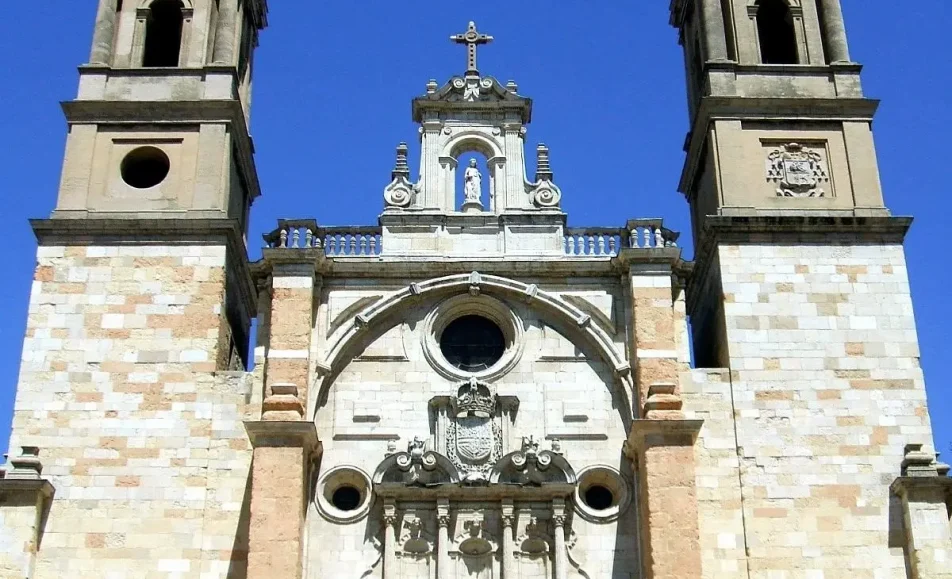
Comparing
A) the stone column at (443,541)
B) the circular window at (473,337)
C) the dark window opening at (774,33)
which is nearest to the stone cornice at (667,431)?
the circular window at (473,337)

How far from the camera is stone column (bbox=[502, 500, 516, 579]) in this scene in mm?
21734

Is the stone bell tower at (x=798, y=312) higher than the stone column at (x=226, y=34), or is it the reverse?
the stone column at (x=226, y=34)

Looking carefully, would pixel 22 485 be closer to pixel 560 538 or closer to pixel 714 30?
pixel 560 538

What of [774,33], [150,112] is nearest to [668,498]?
[774,33]

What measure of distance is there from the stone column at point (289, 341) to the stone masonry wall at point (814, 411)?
650cm

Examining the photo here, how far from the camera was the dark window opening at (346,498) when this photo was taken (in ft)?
74.1

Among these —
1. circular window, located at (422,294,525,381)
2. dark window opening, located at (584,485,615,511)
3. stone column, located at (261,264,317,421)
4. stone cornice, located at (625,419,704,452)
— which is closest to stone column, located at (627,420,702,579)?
stone cornice, located at (625,419,704,452)

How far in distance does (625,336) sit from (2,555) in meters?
10.4

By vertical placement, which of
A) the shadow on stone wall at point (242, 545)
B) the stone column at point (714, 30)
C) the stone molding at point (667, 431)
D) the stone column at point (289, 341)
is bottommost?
the shadow on stone wall at point (242, 545)

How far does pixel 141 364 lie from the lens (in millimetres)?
23391

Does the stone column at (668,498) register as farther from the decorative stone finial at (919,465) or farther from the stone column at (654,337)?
the decorative stone finial at (919,465)

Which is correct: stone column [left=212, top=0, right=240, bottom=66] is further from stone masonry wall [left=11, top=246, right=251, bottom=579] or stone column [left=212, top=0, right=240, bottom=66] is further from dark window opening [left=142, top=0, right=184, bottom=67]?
stone masonry wall [left=11, top=246, right=251, bottom=579]

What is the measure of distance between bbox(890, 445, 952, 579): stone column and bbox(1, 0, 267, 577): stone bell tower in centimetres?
1022

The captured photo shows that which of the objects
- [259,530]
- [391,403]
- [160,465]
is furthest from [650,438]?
[160,465]
